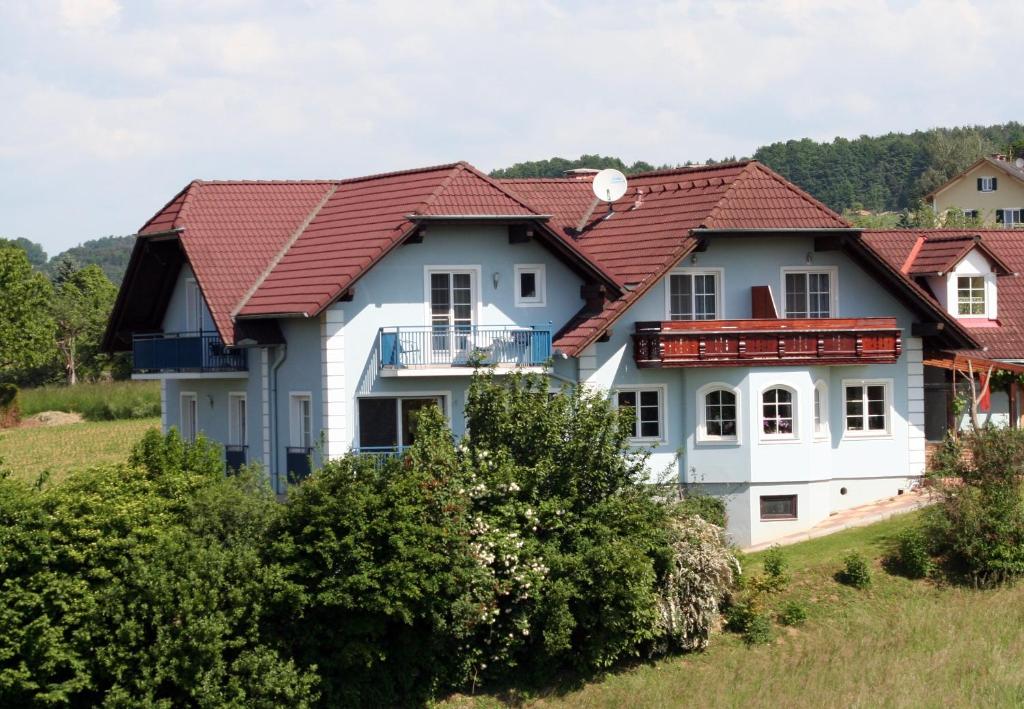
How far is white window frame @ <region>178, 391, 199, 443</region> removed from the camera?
3828 cm

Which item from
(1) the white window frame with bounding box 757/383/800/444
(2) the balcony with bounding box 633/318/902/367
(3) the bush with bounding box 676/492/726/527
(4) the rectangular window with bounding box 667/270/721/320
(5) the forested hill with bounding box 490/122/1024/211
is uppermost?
(5) the forested hill with bounding box 490/122/1024/211

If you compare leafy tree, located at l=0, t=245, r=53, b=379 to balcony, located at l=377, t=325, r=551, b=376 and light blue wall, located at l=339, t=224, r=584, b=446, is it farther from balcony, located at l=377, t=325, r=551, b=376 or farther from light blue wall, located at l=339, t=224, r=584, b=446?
balcony, located at l=377, t=325, r=551, b=376

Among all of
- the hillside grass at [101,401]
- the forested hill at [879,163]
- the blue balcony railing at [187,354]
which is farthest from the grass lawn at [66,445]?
the forested hill at [879,163]

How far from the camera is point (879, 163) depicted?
173000 mm

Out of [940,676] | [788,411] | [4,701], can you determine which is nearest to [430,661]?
[4,701]

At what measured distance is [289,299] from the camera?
3297cm

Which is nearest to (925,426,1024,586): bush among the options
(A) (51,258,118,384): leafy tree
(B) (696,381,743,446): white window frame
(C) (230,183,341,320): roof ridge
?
(B) (696,381,743,446): white window frame

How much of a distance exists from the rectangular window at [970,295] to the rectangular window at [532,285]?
37.3 feet

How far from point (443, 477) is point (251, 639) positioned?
4215 millimetres

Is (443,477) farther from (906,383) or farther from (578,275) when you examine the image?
(906,383)

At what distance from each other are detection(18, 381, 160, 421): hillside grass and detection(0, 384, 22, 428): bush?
2.60 ft

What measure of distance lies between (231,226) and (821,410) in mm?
13381

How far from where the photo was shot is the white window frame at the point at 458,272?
110ft

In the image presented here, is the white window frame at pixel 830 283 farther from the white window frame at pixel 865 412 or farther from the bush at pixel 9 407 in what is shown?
the bush at pixel 9 407
